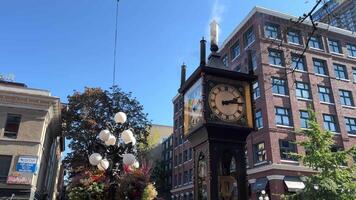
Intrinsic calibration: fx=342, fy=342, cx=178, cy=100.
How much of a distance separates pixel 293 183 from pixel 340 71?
15.2 m

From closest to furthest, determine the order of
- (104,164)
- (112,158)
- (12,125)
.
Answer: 1. (104,164)
2. (112,158)
3. (12,125)

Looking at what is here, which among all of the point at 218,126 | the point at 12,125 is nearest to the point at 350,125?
the point at 12,125

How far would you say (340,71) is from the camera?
1417 inches

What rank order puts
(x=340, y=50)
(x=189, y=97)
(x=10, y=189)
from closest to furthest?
(x=189, y=97) → (x=10, y=189) → (x=340, y=50)

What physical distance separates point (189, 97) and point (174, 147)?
4777 centimetres

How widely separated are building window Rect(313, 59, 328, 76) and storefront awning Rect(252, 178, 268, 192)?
13.1 metres

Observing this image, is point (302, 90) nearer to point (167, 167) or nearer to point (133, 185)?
point (133, 185)

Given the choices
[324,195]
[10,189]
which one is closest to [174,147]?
[10,189]

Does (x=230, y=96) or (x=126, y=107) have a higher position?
(x=126, y=107)

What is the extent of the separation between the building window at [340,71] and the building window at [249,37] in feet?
31.8

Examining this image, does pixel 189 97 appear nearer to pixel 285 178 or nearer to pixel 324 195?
pixel 324 195

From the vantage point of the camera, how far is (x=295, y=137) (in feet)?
98.4

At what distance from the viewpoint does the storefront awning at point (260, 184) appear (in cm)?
2765

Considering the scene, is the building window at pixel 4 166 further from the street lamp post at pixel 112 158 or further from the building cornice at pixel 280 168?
the building cornice at pixel 280 168
